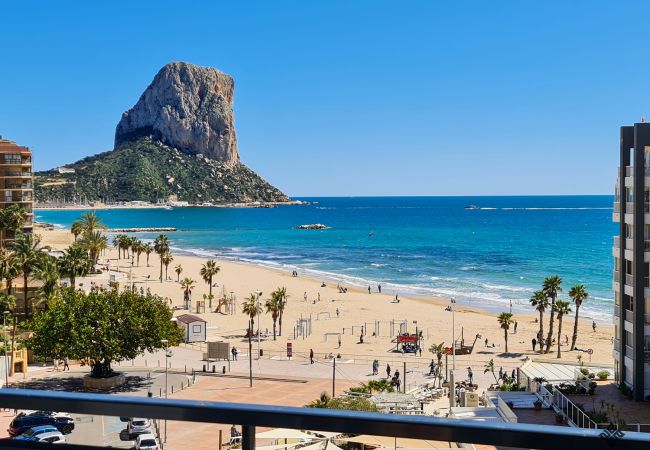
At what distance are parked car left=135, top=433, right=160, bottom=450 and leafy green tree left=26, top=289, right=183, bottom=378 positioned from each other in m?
29.6

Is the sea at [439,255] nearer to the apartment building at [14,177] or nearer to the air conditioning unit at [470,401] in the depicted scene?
the air conditioning unit at [470,401]

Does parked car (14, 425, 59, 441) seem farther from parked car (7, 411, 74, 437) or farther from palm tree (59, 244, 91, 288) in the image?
palm tree (59, 244, 91, 288)

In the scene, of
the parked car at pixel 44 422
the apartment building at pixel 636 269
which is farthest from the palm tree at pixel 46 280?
the parked car at pixel 44 422

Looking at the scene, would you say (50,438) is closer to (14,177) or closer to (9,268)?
(9,268)

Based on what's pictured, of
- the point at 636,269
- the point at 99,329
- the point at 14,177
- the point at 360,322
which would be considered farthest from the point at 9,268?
Result: the point at 636,269

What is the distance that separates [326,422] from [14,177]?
65.2 metres

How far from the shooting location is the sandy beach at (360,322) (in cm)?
4644

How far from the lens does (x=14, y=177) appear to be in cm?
6134

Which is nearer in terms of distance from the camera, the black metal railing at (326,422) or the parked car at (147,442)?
the black metal railing at (326,422)

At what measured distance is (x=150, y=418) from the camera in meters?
2.71

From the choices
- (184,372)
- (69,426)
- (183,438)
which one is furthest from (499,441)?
(184,372)

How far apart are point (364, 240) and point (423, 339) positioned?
9883cm

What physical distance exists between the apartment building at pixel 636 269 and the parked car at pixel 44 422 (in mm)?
24620

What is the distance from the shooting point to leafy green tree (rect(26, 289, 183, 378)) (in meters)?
31.2
